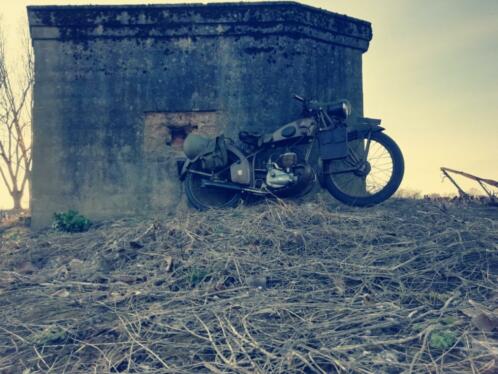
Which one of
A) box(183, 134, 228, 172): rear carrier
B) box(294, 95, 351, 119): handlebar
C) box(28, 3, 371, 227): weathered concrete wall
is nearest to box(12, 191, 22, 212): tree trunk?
box(28, 3, 371, 227): weathered concrete wall

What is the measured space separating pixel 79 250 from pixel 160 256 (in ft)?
4.26

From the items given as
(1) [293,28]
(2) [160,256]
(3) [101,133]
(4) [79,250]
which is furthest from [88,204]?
(1) [293,28]

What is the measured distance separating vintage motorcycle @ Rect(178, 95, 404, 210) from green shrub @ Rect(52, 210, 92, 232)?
60.7 inches

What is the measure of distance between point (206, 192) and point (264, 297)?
11.2 ft

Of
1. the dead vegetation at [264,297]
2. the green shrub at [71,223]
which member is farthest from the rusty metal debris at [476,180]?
the green shrub at [71,223]

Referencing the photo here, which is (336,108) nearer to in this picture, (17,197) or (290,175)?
(290,175)

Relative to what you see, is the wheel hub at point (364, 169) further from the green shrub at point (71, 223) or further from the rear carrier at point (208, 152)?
the green shrub at point (71, 223)

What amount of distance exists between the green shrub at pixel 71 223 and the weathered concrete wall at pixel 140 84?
1.51 ft

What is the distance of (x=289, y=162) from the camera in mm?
5820

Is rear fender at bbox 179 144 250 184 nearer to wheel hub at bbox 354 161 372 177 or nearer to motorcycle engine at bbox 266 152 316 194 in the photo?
motorcycle engine at bbox 266 152 316 194

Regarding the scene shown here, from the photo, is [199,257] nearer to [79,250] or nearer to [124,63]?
[79,250]

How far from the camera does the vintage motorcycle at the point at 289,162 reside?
583 cm

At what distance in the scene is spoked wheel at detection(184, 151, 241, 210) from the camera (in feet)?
20.5

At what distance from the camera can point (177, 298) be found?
3.32 m
